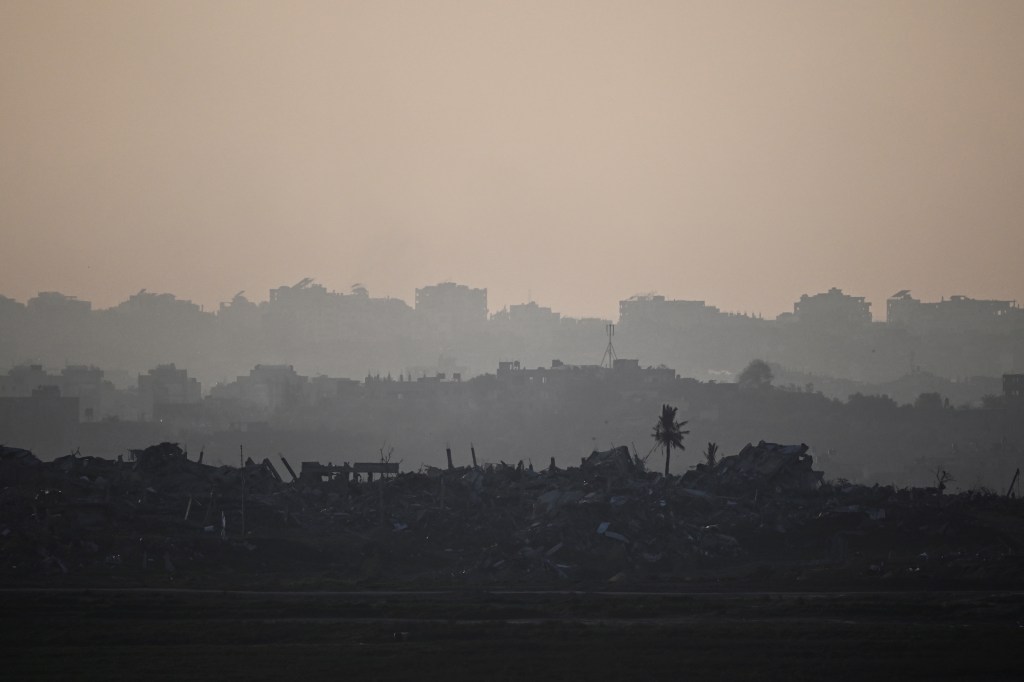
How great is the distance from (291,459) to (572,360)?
84682 mm

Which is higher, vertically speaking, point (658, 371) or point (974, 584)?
point (658, 371)

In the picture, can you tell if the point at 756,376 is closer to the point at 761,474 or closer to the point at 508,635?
the point at 761,474

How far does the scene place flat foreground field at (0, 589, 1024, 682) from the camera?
103ft

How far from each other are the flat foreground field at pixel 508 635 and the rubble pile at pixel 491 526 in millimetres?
4316

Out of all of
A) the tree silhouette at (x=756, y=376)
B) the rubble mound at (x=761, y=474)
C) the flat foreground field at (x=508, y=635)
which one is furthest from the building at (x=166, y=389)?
the flat foreground field at (x=508, y=635)

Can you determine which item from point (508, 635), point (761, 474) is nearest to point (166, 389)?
point (761, 474)

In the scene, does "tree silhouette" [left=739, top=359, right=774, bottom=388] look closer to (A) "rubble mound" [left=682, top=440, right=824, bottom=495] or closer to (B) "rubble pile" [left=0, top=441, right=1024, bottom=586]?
(A) "rubble mound" [left=682, top=440, right=824, bottom=495]

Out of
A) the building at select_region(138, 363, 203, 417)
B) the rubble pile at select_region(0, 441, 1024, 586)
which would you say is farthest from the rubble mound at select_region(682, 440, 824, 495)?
the building at select_region(138, 363, 203, 417)

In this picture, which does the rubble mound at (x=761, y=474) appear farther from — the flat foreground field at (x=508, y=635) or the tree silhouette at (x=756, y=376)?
the tree silhouette at (x=756, y=376)

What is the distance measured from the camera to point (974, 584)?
41062mm

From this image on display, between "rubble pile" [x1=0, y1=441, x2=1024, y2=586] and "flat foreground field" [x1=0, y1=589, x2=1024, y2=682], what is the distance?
170 inches

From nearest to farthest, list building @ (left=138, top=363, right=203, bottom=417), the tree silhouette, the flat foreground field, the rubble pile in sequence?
1. the flat foreground field
2. the rubble pile
3. the tree silhouette
4. building @ (left=138, top=363, right=203, bottom=417)

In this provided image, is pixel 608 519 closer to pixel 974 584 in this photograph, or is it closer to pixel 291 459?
pixel 974 584

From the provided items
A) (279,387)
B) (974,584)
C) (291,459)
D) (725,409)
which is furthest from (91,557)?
(279,387)
